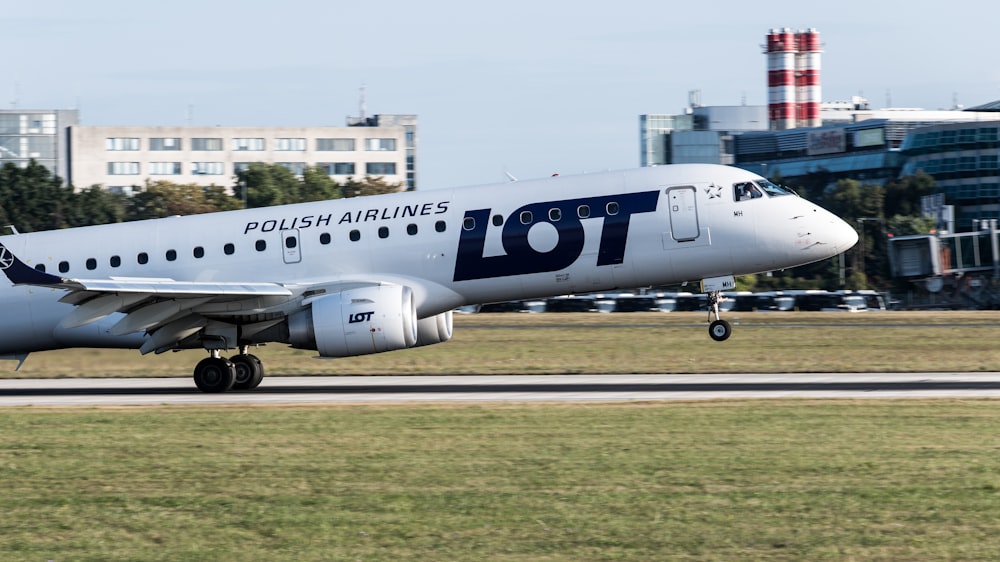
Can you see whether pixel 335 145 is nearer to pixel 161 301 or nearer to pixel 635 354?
pixel 635 354

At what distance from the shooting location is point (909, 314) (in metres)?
68.9

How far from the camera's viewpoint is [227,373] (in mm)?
29125

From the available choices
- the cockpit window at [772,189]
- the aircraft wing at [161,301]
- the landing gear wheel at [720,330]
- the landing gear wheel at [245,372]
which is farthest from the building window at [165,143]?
the landing gear wheel at [720,330]

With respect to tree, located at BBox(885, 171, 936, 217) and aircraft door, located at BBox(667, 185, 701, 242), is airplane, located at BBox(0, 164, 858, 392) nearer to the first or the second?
aircraft door, located at BBox(667, 185, 701, 242)

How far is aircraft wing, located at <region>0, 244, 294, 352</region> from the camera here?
1066 inches

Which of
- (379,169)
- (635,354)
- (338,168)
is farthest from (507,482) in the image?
(379,169)

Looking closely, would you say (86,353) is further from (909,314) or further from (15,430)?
(909,314)

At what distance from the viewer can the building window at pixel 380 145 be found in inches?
7092

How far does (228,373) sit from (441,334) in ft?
16.8

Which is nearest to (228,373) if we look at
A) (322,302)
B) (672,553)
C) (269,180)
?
(322,302)

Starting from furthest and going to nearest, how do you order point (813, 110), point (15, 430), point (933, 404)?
point (813, 110) < point (933, 404) < point (15, 430)

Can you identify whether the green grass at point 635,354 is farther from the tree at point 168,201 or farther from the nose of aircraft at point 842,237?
the tree at point 168,201

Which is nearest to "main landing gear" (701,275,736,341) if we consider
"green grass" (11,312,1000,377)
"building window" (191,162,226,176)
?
"green grass" (11,312,1000,377)

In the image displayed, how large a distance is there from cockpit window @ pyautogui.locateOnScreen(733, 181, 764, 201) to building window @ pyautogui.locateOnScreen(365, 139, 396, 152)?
15359 centimetres
